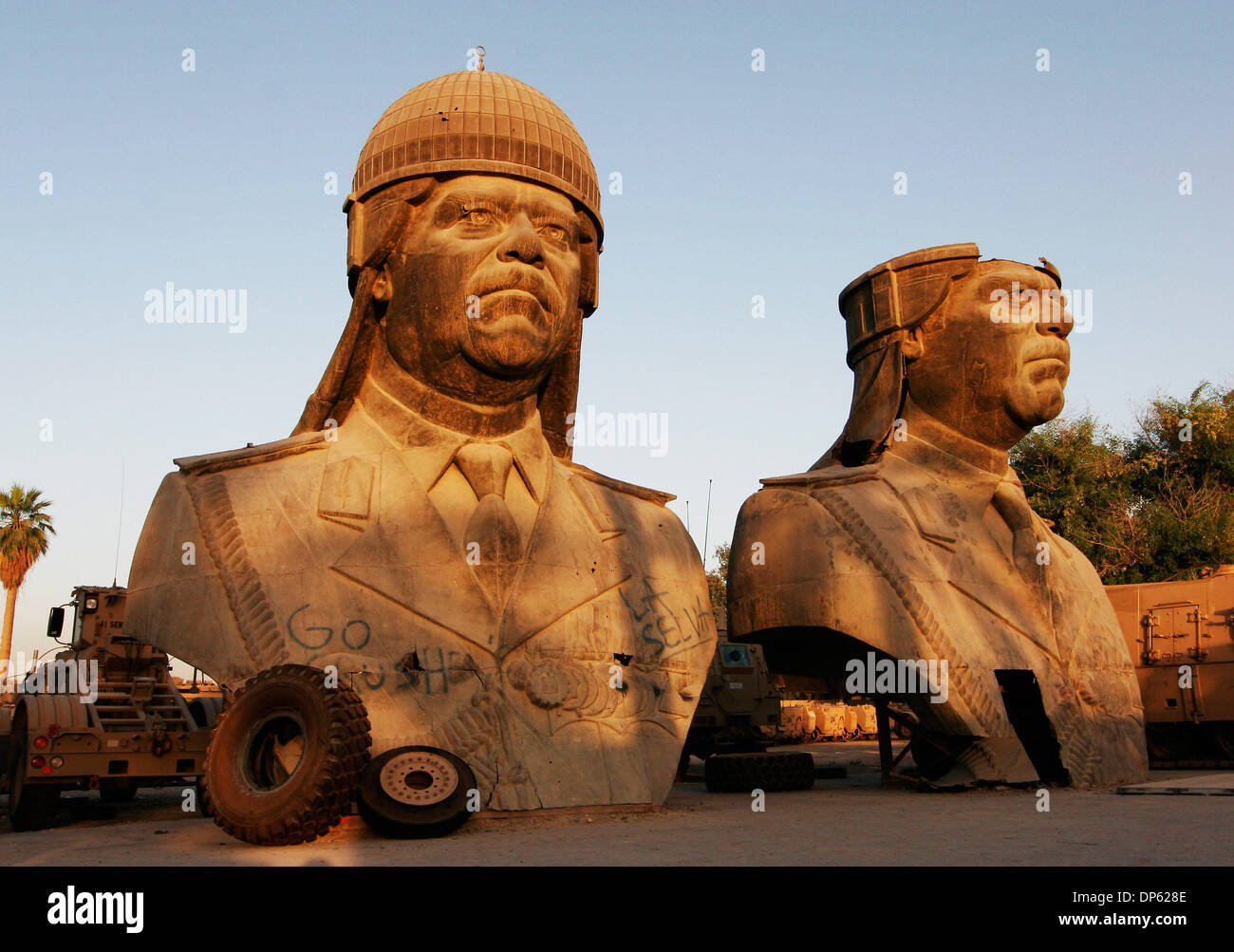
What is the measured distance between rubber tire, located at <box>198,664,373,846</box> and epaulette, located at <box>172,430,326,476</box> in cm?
245

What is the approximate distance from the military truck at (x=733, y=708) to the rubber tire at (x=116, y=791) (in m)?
7.95

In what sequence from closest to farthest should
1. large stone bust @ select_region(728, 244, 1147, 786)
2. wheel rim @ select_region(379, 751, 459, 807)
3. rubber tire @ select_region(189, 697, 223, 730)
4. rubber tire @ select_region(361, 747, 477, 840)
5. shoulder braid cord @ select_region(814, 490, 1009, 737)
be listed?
rubber tire @ select_region(361, 747, 477, 840) < wheel rim @ select_region(379, 751, 459, 807) < shoulder braid cord @ select_region(814, 490, 1009, 737) < large stone bust @ select_region(728, 244, 1147, 786) < rubber tire @ select_region(189, 697, 223, 730)

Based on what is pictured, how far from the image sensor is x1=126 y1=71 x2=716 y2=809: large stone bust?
29.4 feet

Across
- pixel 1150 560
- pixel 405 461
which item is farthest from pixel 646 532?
pixel 1150 560

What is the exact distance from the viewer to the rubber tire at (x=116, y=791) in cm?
1027

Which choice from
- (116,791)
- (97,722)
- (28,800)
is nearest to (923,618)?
(97,722)

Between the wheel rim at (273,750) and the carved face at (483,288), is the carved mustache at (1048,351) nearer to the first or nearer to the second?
the carved face at (483,288)

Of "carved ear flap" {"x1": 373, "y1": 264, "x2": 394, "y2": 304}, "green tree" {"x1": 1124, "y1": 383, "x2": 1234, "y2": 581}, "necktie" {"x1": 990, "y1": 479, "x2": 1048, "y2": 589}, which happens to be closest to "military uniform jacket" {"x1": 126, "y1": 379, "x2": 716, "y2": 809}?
"carved ear flap" {"x1": 373, "y1": 264, "x2": 394, "y2": 304}

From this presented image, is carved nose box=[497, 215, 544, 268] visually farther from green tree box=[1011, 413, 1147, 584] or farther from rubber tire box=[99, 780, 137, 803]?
green tree box=[1011, 413, 1147, 584]

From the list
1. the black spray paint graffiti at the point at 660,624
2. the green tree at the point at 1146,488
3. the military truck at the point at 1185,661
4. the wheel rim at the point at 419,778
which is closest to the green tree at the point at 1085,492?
the green tree at the point at 1146,488

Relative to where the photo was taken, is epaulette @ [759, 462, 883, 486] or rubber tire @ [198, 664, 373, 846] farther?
epaulette @ [759, 462, 883, 486]

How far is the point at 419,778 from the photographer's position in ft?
26.2

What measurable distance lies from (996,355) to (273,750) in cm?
886

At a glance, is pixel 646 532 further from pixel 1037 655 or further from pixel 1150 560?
pixel 1150 560
